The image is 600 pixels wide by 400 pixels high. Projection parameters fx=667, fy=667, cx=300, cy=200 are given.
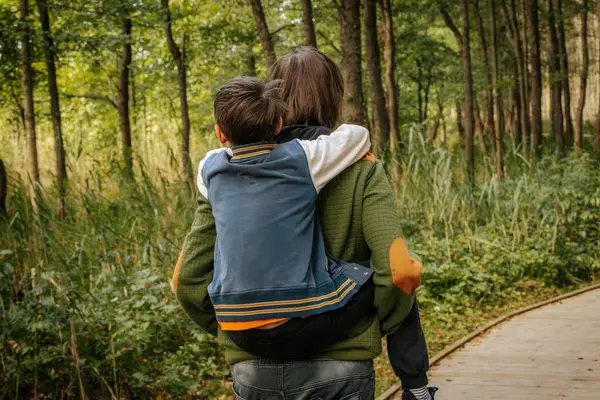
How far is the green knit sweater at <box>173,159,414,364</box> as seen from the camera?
1.69 m

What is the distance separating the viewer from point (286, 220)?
1626 millimetres

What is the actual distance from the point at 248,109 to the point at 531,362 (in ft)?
12.0

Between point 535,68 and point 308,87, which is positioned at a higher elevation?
point 535,68

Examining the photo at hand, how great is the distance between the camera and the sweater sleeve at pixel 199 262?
1810 millimetres

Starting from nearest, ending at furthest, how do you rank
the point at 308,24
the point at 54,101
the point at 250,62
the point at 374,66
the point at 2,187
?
the point at 2,187
the point at 308,24
the point at 54,101
the point at 374,66
the point at 250,62

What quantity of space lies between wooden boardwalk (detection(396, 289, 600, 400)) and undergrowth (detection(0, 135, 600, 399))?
63 centimetres

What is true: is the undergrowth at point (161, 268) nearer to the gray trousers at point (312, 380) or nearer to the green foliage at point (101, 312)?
the green foliage at point (101, 312)

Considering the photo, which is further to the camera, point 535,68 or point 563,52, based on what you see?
point 563,52

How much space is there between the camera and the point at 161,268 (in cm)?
557

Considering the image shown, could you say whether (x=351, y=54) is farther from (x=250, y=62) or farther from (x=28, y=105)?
(x=250, y=62)

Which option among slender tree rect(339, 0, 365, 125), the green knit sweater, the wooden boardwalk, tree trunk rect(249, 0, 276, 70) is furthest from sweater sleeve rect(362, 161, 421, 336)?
tree trunk rect(249, 0, 276, 70)

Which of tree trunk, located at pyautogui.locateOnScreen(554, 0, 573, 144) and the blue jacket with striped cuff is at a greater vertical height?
tree trunk, located at pyautogui.locateOnScreen(554, 0, 573, 144)

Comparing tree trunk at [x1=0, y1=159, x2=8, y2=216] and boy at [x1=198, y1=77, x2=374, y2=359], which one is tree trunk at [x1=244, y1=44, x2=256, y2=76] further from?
boy at [x1=198, y1=77, x2=374, y2=359]

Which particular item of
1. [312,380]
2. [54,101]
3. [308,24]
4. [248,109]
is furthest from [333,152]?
[54,101]
